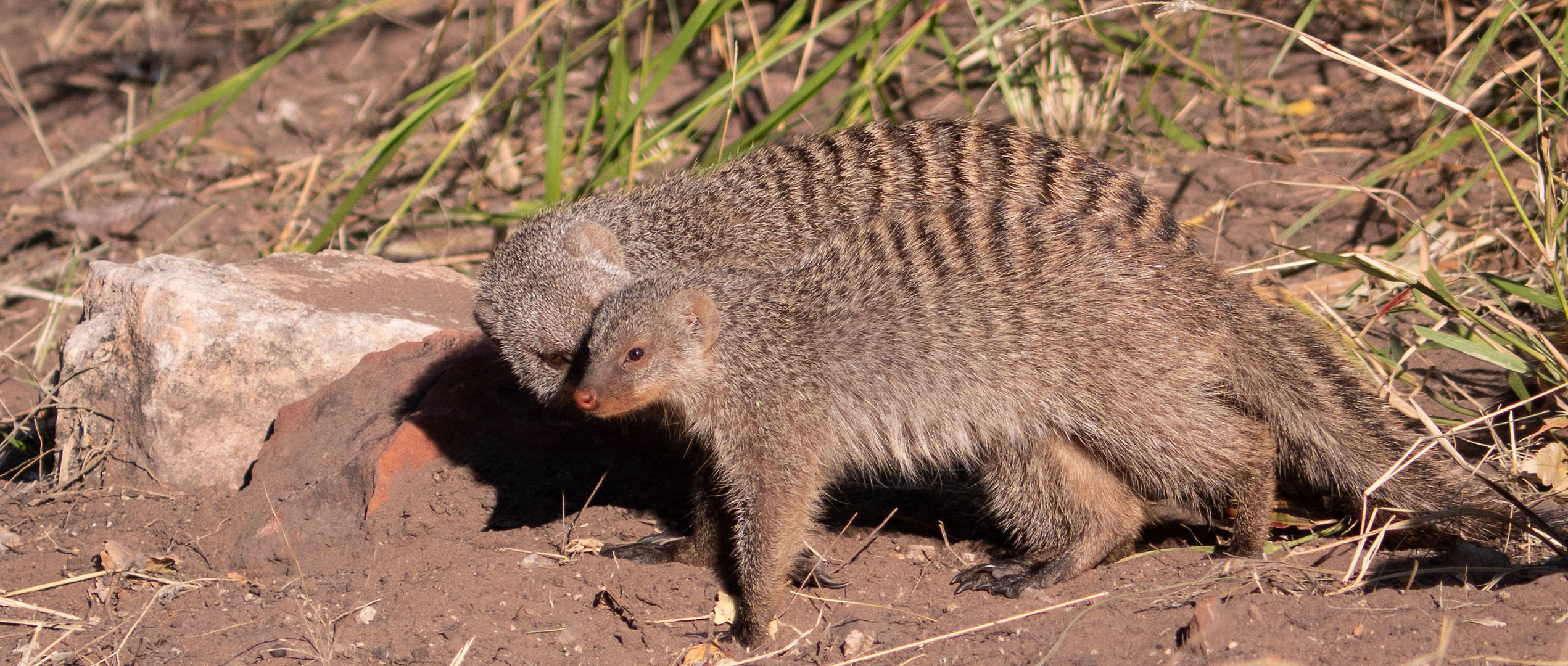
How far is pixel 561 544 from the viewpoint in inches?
98.8

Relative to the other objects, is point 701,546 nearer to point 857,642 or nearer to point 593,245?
point 857,642

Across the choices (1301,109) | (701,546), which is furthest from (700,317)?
(1301,109)

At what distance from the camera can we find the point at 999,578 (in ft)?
7.88

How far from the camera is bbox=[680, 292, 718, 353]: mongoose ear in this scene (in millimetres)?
2258

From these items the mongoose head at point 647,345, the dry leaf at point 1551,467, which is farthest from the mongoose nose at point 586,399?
the dry leaf at point 1551,467

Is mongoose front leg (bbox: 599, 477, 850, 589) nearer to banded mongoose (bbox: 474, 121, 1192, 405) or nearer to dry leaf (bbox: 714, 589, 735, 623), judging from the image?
dry leaf (bbox: 714, 589, 735, 623)

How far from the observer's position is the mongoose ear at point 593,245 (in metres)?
2.66

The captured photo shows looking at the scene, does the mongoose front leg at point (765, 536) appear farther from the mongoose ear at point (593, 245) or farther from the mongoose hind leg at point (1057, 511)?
the mongoose ear at point (593, 245)

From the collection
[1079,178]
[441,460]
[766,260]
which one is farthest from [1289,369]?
[441,460]

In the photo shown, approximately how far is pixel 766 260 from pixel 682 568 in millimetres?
801

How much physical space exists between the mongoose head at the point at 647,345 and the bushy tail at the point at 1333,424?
3.60 ft

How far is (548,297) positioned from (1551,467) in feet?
6.95

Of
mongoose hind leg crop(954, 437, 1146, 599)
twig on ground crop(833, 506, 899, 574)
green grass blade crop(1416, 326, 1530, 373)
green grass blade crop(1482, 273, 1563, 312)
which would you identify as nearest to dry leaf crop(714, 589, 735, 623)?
twig on ground crop(833, 506, 899, 574)

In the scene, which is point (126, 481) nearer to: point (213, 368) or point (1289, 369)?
point (213, 368)
